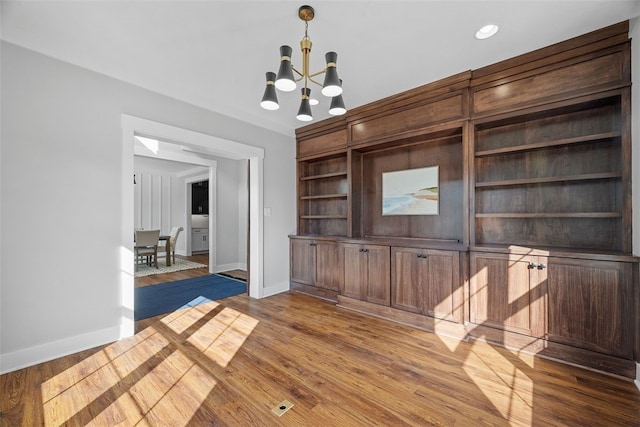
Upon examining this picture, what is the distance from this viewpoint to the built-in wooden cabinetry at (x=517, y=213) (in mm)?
2117

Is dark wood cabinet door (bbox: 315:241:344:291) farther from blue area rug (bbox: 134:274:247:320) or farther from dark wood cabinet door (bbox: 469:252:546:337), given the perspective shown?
dark wood cabinet door (bbox: 469:252:546:337)

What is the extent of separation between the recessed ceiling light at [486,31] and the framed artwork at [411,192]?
1.43 meters

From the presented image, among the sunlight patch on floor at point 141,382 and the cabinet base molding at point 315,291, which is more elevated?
the cabinet base molding at point 315,291

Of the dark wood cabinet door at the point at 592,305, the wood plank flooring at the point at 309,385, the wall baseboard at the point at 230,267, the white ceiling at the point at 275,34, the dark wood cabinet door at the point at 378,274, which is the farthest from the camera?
the wall baseboard at the point at 230,267

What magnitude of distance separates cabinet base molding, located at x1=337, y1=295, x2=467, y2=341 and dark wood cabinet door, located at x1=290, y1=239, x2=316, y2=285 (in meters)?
0.70

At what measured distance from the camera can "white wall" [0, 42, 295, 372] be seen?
7.04ft

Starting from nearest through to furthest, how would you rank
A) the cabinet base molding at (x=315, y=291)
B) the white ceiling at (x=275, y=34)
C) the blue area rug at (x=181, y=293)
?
the white ceiling at (x=275, y=34)
the blue area rug at (x=181, y=293)
the cabinet base molding at (x=315, y=291)

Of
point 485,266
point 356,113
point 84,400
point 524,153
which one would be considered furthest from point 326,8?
point 84,400

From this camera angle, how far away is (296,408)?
5.58 feet

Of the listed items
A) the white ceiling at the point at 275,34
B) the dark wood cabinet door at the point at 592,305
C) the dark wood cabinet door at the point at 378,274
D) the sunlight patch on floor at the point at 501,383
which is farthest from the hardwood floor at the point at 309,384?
the white ceiling at the point at 275,34

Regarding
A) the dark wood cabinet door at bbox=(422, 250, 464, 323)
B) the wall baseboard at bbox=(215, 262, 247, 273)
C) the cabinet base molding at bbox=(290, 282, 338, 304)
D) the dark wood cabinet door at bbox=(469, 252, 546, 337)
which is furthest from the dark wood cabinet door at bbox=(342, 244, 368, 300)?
the wall baseboard at bbox=(215, 262, 247, 273)

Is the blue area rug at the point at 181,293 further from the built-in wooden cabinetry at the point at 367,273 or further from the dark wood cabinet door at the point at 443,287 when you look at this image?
the dark wood cabinet door at the point at 443,287

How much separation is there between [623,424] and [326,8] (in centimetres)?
315

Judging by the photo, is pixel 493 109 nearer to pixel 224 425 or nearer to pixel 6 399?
pixel 224 425
